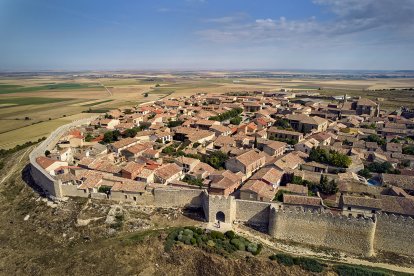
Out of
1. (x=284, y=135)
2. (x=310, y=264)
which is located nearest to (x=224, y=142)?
(x=284, y=135)

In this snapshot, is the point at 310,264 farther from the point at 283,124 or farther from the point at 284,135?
the point at 283,124

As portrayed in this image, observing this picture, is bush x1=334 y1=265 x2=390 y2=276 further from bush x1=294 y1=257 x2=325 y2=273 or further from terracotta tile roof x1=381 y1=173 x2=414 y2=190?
terracotta tile roof x1=381 y1=173 x2=414 y2=190

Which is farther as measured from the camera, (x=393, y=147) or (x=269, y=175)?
(x=393, y=147)

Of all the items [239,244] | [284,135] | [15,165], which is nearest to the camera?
[239,244]

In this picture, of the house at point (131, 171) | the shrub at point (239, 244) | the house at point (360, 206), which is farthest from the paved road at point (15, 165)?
the house at point (360, 206)

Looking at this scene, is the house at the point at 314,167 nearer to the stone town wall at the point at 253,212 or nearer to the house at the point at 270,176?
the house at the point at 270,176

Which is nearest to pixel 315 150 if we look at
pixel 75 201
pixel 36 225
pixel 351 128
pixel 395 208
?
pixel 395 208

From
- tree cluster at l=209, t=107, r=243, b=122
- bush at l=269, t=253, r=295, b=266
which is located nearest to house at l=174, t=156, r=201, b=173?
bush at l=269, t=253, r=295, b=266
